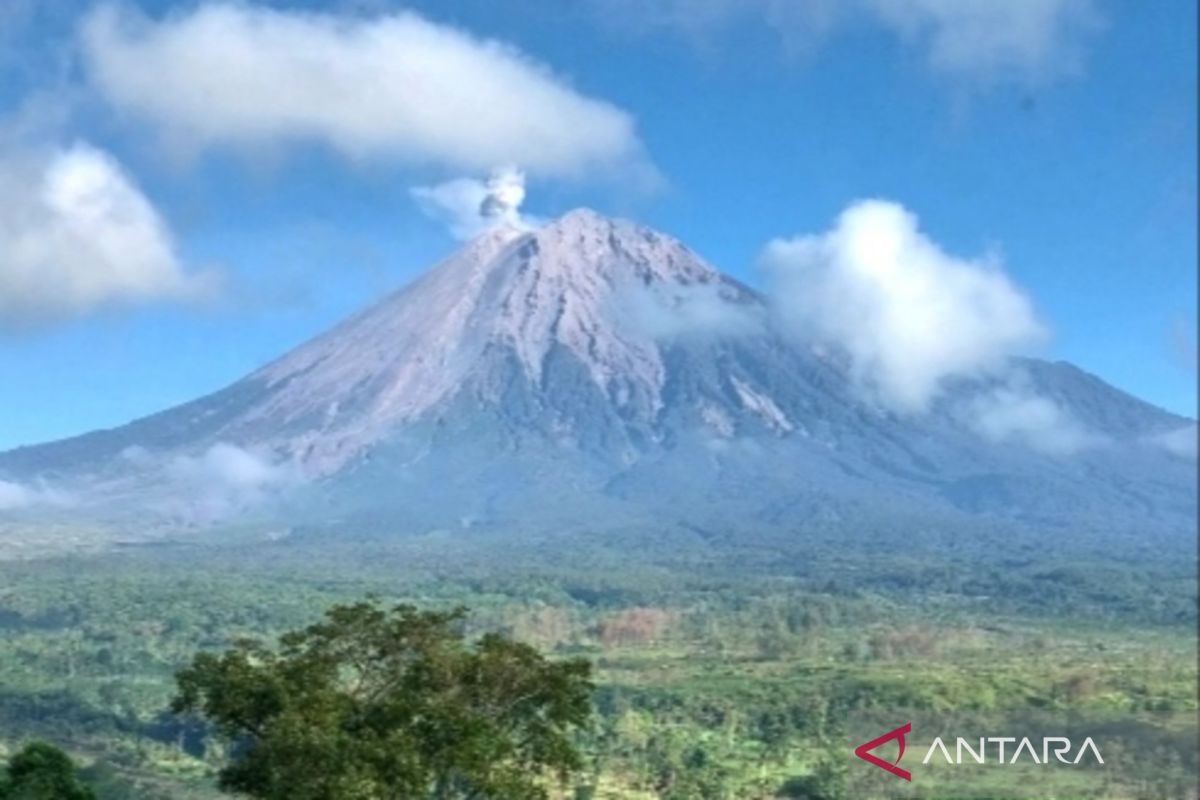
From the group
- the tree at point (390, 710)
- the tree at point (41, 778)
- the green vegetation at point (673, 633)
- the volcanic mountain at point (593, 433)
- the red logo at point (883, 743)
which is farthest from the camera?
the volcanic mountain at point (593, 433)

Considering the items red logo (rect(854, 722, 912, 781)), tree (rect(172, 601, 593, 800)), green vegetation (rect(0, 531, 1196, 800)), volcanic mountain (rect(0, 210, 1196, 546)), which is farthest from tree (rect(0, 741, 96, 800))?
volcanic mountain (rect(0, 210, 1196, 546))

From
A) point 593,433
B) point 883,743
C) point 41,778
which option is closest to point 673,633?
point 883,743

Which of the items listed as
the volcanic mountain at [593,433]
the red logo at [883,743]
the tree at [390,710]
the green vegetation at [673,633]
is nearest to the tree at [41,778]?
the tree at [390,710]

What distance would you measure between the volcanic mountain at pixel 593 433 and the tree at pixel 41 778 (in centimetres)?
6897

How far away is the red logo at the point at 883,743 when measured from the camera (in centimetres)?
1916

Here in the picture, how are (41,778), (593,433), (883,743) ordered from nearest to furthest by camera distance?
(41,778) → (883,743) → (593,433)

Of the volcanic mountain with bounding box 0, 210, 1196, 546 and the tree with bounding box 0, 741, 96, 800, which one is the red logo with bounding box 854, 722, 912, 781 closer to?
the tree with bounding box 0, 741, 96, 800

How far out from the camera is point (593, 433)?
110938mm

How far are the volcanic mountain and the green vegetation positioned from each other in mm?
15916

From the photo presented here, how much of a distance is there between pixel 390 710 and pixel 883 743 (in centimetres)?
1302

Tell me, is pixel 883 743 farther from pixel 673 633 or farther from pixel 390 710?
pixel 673 633

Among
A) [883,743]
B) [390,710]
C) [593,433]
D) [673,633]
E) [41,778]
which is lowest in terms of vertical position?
[883,743]

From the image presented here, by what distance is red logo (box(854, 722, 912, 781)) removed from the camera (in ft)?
62.8

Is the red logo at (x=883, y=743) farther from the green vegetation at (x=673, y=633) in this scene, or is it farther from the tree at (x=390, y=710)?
the tree at (x=390, y=710)
